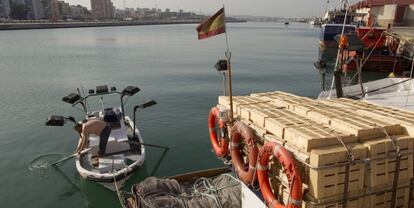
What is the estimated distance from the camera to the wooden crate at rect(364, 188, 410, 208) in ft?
24.6

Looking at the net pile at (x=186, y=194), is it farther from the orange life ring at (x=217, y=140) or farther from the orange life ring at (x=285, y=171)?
the orange life ring at (x=285, y=171)

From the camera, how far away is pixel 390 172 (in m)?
7.48

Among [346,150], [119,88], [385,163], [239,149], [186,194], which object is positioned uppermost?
[346,150]

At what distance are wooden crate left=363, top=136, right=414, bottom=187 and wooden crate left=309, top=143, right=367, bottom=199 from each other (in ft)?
0.71

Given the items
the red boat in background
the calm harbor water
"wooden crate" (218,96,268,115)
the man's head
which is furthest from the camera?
the red boat in background

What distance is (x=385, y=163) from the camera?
7.32 meters

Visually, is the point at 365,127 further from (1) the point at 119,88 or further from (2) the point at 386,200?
(1) the point at 119,88

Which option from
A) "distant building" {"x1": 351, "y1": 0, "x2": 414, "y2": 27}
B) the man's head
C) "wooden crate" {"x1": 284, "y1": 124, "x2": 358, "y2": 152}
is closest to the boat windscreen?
"distant building" {"x1": 351, "y1": 0, "x2": 414, "y2": 27}

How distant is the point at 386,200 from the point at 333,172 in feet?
6.24

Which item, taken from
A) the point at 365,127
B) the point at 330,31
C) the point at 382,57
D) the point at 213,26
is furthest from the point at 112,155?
the point at 330,31

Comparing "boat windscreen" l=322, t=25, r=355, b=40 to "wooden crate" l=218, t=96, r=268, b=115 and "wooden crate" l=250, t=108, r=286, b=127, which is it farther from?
"wooden crate" l=250, t=108, r=286, b=127

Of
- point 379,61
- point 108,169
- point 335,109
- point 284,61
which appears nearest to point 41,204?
point 108,169

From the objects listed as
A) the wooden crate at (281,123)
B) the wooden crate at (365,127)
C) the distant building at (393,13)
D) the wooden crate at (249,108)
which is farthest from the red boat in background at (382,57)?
the wooden crate at (281,123)

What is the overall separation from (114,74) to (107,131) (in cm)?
2951
